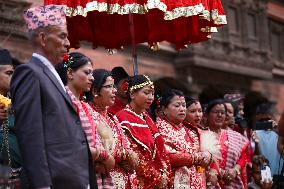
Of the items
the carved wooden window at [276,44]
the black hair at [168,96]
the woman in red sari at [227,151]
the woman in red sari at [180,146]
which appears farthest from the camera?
the carved wooden window at [276,44]

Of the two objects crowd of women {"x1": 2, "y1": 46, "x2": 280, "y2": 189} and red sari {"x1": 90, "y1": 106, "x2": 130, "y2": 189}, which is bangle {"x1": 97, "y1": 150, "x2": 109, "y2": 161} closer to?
crowd of women {"x1": 2, "y1": 46, "x2": 280, "y2": 189}

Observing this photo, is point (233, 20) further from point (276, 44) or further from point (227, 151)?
point (227, 151)

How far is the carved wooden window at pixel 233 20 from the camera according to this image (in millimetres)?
19723

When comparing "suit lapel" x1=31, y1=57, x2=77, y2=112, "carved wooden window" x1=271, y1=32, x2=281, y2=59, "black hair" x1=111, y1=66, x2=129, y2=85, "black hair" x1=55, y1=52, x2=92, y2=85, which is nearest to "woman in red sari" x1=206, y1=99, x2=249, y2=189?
"black hair" x1=111, y1=66, x2=129, y2=85

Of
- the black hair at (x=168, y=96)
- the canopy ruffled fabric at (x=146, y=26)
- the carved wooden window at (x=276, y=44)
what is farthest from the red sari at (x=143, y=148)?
the carved wooden window at (x=276, y=44)

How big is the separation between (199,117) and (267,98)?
14.7 m

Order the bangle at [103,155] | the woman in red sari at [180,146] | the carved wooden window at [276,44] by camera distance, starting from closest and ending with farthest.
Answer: the bangle at [103,155] < the woman in red sari at [180,146] < the carved wooden window at [276,44]

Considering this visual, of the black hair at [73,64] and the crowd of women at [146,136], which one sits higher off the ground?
the black hair at [73,64]

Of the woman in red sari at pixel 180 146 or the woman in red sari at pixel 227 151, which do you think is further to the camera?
the woman in red sari at pixel 227 151

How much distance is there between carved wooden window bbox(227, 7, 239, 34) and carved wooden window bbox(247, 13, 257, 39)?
612mm

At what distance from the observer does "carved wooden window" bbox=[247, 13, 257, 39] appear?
2062cm

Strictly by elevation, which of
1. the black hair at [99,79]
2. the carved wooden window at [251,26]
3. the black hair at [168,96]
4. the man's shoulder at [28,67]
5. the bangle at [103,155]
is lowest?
the bangle at [103,155]

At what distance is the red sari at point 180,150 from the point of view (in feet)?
19.7

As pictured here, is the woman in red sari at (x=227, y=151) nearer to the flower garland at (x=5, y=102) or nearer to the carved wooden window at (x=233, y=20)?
the flower garland at (x=5, y=102)
